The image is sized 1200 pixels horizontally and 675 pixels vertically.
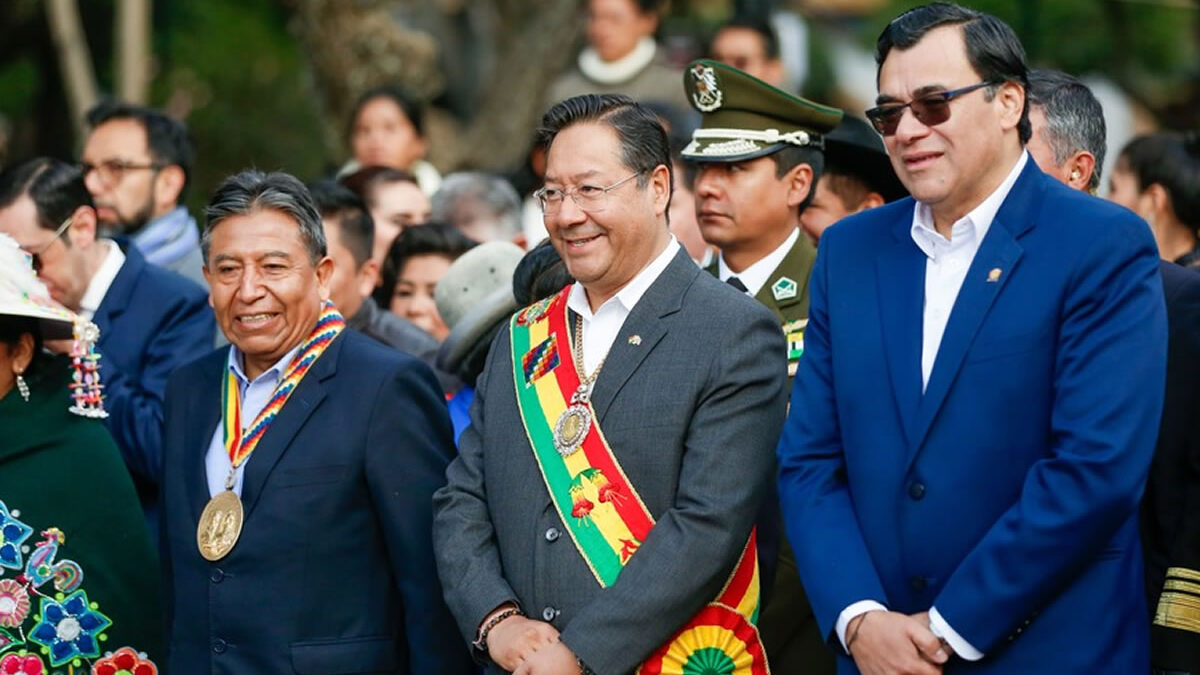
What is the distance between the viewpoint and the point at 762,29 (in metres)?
8.90

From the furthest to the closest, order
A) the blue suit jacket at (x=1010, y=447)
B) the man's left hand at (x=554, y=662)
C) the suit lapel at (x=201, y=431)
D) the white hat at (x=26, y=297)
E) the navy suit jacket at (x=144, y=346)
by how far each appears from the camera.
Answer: the navy suit jacket at (x=144, y=346) < the white hat at (x=26, y=297) < the suit lapel at (x=201, y=431) < the man's left hand at (x=554, y=662) < the blue suit jacket at (x=1010, y=447)

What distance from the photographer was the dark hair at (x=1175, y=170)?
6047mm

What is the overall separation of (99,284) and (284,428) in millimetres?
1913

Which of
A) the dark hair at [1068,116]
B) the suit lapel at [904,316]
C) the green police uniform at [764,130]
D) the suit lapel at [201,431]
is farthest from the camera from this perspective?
the green police uniform at [764,130]

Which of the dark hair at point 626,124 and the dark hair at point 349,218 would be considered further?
the dark hair at point 349,218

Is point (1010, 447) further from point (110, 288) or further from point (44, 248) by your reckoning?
point (44, 248)

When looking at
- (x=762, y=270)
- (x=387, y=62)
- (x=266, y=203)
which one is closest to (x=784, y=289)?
(x=762, y=270)

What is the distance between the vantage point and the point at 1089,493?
3.68 metres

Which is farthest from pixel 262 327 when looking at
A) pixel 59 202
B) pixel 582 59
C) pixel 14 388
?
pixel 582 59

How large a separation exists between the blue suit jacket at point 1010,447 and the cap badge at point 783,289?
3.63ft

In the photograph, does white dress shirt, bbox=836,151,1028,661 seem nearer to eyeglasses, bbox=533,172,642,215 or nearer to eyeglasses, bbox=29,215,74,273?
eyeglasses, bbox=533,172,642,215

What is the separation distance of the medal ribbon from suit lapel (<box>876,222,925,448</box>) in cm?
158

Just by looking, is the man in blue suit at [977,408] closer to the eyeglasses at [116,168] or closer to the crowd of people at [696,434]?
the crowd of people at [696,434]

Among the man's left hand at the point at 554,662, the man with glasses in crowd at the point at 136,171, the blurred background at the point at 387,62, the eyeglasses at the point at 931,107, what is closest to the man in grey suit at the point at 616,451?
the man's left hand at the point at 554,662
